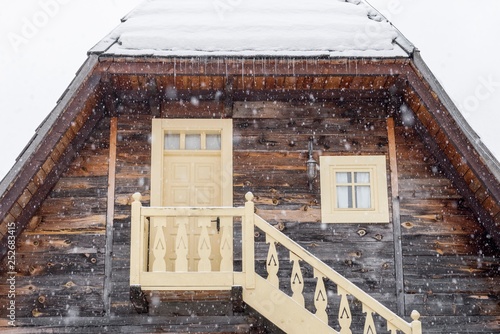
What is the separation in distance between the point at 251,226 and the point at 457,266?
134 inches

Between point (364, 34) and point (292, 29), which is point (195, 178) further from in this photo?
point (364, 34)

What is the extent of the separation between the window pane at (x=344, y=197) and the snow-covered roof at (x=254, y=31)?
2074 mm

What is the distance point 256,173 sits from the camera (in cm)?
1015

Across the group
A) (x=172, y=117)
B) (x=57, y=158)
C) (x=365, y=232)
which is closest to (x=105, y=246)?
(x=57, y=158)

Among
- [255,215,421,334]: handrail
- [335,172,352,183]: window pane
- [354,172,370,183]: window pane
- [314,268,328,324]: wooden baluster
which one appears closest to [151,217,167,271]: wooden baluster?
[255,215,421,334]: handrail

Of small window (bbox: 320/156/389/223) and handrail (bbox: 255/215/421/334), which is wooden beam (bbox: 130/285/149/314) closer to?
handrail (bbox: 255/215/421/334)

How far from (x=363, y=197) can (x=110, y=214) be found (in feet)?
12.8

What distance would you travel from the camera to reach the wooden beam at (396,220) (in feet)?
31.8

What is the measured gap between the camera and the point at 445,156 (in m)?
9.97

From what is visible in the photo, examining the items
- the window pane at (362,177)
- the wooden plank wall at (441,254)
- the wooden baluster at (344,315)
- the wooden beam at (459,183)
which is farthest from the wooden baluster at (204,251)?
the wooden beam at (459,183)

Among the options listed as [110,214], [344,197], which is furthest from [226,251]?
[344,197]

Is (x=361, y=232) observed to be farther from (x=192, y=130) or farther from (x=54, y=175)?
(x=54, y=175)

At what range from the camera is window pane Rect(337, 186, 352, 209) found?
1007cm

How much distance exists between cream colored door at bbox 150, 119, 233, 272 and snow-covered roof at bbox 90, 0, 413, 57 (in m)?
1.29
